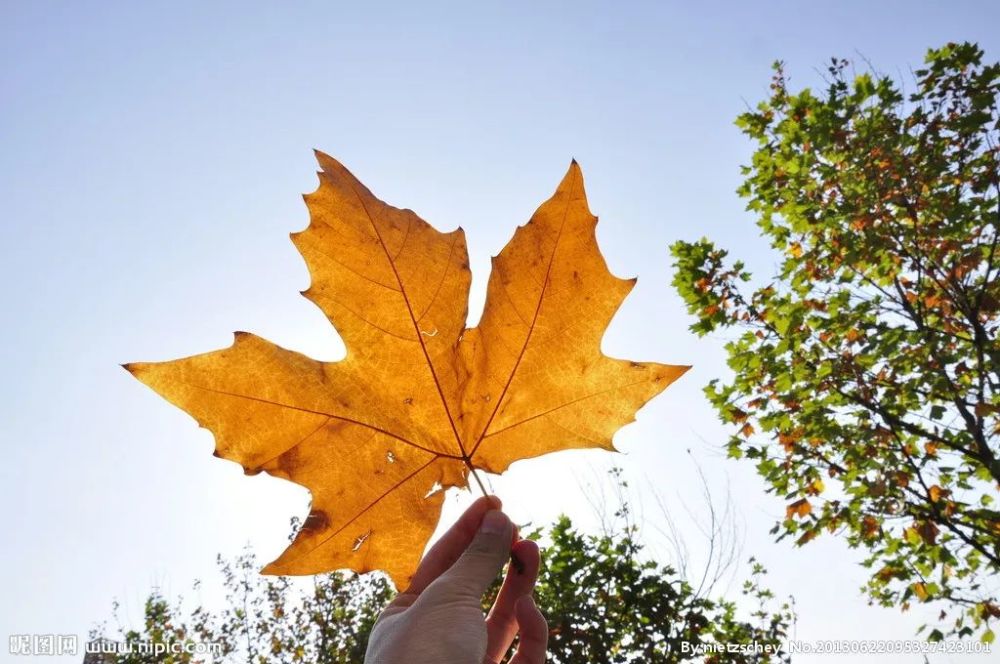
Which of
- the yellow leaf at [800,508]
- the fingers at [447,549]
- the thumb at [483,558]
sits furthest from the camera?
the yellow leaf at [800,508]

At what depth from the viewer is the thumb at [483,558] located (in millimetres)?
1323

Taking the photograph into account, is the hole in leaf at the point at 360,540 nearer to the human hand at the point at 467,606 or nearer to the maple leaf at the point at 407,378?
the maple leaf at the point at 407,378

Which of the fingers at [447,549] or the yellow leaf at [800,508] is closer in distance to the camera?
the fingers at [447,549]

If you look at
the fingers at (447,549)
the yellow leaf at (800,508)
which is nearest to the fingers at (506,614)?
the fingers at (447,549)

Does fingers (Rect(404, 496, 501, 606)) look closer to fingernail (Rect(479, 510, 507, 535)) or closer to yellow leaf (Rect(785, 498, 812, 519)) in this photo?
fingernail (Rect(479, 510, 507, 535))

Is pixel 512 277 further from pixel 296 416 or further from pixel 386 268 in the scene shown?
pixel 296 416

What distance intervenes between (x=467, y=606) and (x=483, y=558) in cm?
11

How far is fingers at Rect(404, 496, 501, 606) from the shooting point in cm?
→ 150

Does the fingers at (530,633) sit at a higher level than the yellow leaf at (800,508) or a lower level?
lower

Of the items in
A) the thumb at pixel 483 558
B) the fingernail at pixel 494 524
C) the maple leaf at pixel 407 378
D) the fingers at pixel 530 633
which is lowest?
the fingers at pixel 530 633

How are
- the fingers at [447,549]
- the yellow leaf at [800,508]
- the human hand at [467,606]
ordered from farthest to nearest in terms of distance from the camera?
the yellow leaf at [800,508], the fingers at [447,549], the human hand at [467,606]

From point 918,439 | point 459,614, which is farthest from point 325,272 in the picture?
point 918,439

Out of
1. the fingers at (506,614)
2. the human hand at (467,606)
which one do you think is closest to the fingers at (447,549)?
the human hand at (467,606)

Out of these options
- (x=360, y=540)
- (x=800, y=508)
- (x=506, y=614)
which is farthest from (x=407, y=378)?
(x=800, y=508)
